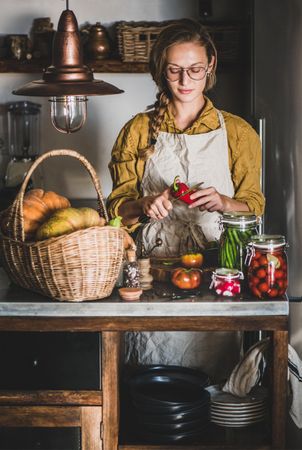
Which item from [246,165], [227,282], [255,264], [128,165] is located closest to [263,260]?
[255,264]

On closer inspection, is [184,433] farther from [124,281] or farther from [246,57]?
[246,57]

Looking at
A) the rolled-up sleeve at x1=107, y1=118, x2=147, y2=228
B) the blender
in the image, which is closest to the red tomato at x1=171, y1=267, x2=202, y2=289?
the rolled-up sleeve at x1=107, y1=118, x2=147, y2=228

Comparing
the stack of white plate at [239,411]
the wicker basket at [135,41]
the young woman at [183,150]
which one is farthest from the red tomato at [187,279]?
the wicker basket at [135,41]

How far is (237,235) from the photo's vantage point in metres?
2.48

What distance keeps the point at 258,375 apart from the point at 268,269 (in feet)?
1.41

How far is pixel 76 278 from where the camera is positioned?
2.27 meters

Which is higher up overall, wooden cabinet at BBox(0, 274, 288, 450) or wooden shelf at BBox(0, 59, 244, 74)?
wooden shelf at BBox(0, 59, 244, 74)

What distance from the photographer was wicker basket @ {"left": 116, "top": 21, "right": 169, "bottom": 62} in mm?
4648

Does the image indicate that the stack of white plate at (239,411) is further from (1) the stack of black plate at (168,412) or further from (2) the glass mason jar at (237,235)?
(2) the glass mason jar at (237,235)

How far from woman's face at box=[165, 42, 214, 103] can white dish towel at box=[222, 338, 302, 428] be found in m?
1.02

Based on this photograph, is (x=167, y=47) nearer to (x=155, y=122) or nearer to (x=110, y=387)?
(x=155, y=122)

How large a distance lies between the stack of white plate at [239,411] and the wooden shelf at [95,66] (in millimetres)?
2641

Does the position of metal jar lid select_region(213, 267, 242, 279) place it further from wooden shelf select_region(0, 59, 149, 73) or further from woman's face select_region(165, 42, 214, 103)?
wooden shelf select_region(0, 59, 149, 73)

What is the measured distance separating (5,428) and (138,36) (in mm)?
2896
